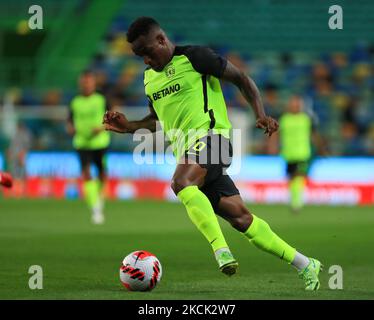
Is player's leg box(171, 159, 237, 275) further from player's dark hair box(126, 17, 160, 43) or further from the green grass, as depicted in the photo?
player's dark hair box(126, 17, 160, 43)

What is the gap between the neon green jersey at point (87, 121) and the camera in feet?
54.2

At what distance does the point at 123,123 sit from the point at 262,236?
1.53 m

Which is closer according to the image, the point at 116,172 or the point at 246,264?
the point at 246,264

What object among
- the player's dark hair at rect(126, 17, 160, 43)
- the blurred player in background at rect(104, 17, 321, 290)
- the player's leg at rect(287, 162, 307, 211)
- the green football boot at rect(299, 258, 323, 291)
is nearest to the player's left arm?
the blurred player in background at rect(104, 17, 321, 290)

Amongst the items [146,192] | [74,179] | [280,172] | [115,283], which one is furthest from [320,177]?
[115,283]

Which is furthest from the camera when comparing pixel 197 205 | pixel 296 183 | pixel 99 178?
pixel 296 183

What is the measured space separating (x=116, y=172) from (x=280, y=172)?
3.98m

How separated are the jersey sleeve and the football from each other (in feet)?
5.40

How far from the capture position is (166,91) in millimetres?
8258

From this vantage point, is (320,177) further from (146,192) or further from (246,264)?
(246,264)

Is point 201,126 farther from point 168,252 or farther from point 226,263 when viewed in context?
point 168,252

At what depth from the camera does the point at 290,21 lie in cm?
2830

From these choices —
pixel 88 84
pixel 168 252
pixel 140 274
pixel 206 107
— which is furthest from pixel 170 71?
pixel 88 84

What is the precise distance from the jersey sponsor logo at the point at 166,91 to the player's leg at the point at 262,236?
0.99m
